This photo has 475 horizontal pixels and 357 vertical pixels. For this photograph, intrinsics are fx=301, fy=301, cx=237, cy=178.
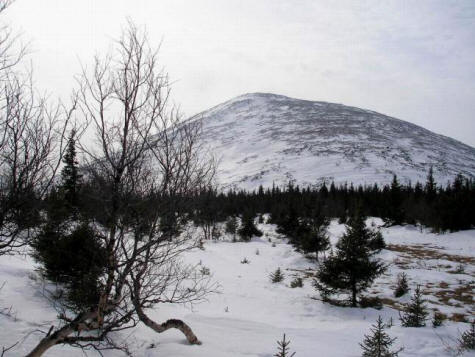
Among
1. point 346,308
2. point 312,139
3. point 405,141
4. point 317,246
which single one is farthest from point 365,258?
point 405,141

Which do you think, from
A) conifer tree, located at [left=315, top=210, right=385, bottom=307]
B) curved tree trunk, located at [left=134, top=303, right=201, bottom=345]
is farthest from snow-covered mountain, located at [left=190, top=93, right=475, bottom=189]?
curved tree trunk, located at [left=134, top=303, right=201, bottom=345]

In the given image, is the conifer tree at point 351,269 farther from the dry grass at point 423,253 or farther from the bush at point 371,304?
the dry grass at point 423,253

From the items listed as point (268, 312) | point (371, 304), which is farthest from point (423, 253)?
point (268, 312)

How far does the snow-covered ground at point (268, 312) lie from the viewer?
5840 millimetres

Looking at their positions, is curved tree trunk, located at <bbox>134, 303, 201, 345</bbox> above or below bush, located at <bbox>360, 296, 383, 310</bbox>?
above

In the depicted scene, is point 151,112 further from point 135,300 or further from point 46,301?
point 46,301

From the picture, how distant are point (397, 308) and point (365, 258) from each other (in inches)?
79.4

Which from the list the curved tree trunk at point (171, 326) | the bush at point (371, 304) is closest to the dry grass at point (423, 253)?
the bush at point (371, 304)

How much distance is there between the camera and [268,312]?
10.5 m

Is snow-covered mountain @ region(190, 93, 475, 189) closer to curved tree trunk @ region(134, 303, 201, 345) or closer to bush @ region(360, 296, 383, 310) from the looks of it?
bush @ region(360, 296, 383, 310)

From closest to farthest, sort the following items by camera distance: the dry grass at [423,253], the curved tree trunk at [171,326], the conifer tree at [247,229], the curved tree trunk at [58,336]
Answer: the curved tree trunk at [58,336]
the curved tree trunk at [171,326]
the dry grass at [423,253]
the conifer tree at [247,229]

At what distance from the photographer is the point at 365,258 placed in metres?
11.1

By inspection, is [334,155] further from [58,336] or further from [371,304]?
[58,336]

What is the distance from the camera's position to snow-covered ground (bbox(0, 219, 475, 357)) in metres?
5.84
